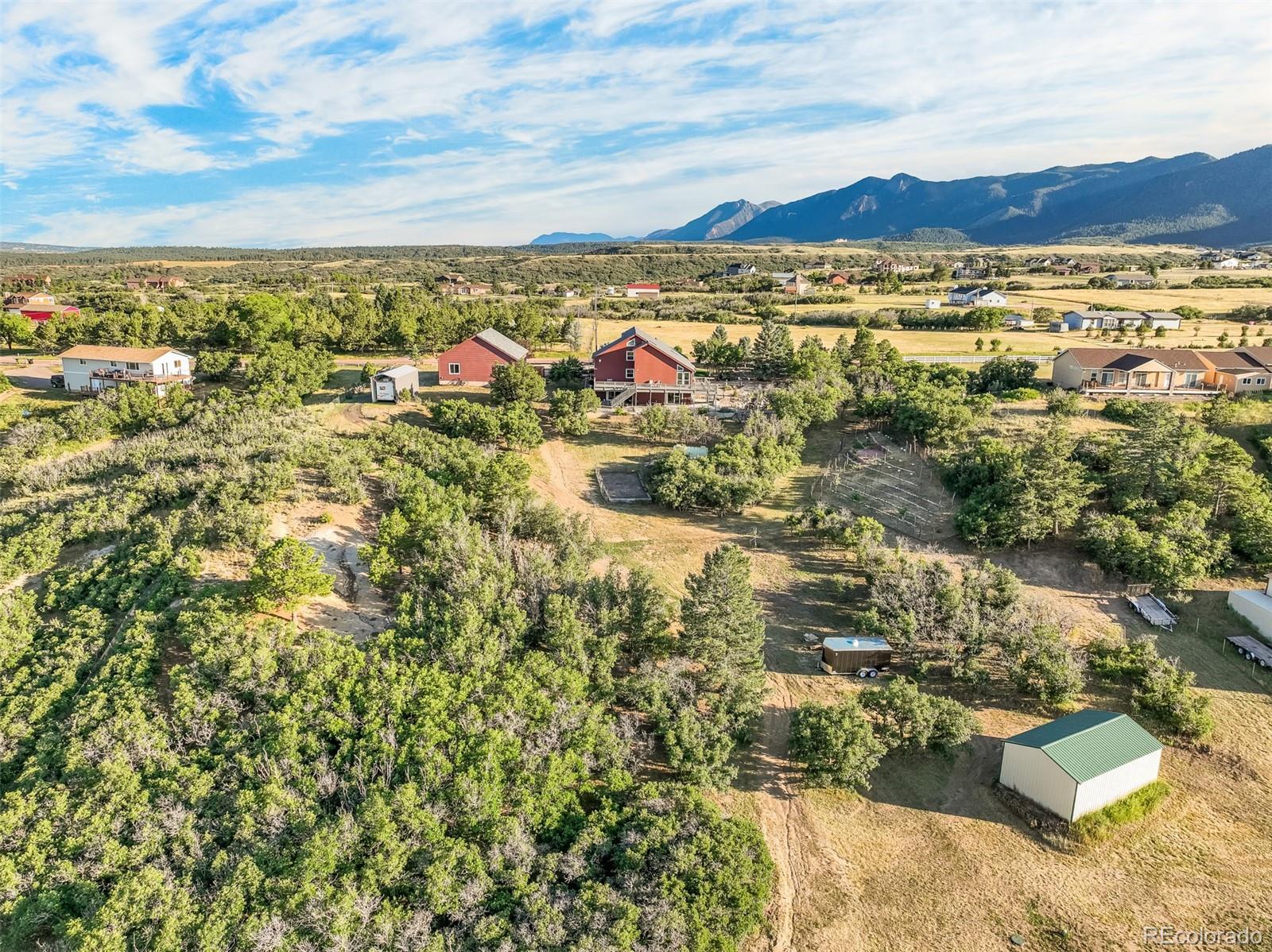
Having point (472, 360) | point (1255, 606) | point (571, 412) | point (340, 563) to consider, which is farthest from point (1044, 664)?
point (472, 360)

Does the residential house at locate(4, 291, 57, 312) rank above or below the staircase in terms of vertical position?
above

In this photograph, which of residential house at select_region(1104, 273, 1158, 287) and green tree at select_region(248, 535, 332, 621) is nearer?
green tree at select_region(248, 535, 332, 621)

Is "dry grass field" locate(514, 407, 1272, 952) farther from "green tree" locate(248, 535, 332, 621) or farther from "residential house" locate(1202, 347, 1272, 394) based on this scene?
"residential house" locate(1202, 347, 1272, 394)

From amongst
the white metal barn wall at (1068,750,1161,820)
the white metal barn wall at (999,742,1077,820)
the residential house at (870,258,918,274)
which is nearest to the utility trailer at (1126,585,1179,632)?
the white metal barn wall at (1068,750,1161,820)

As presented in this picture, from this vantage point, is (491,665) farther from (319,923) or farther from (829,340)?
(829,340)

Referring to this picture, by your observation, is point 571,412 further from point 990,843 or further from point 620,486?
point 990,843

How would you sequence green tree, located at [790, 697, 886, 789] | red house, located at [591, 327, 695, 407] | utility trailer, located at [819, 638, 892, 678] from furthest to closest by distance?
red house, located at [591, 327, 695, 407] → utility trailer, located at [819, 638, 892, 678] → green tree, located at [790, 697, 886, 789]
